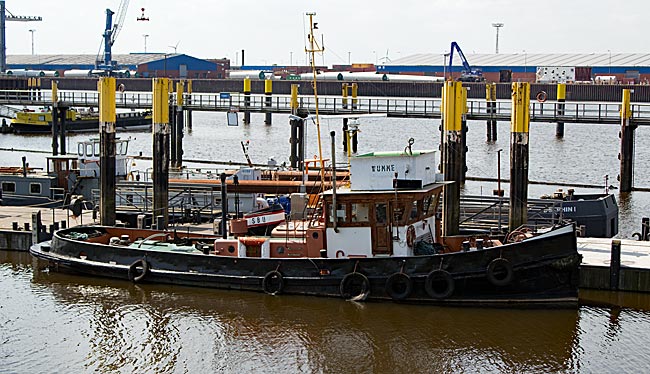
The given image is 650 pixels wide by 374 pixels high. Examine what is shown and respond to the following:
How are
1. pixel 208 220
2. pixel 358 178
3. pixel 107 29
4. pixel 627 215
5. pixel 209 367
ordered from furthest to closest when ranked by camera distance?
pixel 107 29
pixel 627 215
pixel 208 220
pixel 358 178
pixel 209 367

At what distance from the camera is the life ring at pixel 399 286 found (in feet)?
88.6

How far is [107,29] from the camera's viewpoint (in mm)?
168500

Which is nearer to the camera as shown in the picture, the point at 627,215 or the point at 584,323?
the point at 584,323

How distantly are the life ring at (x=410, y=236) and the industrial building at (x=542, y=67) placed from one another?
106179 mm

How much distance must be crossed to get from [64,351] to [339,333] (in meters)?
7.06

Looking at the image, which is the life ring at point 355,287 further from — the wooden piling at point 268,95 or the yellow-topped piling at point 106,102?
the wooden piling at point 268,95

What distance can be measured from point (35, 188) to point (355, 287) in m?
18.9

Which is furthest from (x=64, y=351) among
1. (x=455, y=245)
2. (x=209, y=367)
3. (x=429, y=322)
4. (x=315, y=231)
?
(x=455, y=245)

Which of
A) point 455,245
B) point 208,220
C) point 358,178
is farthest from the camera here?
point 208,220

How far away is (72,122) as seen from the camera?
85.2 meters

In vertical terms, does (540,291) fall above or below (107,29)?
below

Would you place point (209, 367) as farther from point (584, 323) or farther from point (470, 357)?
point (584, 323)

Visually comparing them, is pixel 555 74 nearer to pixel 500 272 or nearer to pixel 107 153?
pixel 107 153

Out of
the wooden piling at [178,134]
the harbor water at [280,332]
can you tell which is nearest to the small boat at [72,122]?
the wooden piling at [178,134]
